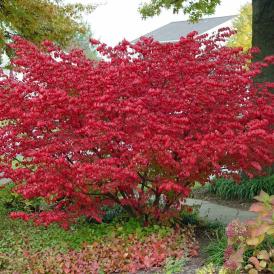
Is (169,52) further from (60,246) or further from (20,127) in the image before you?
(60,246)

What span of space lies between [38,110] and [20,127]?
1.85ft

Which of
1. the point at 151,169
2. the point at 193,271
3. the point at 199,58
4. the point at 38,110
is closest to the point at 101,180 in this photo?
the point at 151,169

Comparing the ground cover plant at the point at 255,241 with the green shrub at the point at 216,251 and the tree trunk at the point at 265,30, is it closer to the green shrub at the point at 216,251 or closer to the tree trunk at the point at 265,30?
the green shrub at the point at 216,251

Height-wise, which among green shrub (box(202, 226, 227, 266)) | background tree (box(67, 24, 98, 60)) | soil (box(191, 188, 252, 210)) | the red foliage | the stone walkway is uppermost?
background tree (box(67, 24, 98, 60))

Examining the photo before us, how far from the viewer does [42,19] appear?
1337cm

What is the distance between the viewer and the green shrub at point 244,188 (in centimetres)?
1006

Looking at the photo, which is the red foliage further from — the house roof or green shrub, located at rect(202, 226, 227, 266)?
the house roof

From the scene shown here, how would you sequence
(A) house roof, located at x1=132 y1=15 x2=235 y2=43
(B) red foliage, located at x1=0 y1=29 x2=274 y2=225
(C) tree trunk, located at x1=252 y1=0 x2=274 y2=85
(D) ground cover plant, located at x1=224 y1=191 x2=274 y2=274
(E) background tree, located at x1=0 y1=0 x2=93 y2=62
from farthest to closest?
(A) house roof, located at x1=132 y1=15 x2=235 y2=43
(E) background tree, located at x1=0 y1=0 x2=93 y2=62
(C) tree trunk, located at x1=252 y1=0 x2=274 y2=85
(B) red foliage, located at x1=0 y1=29 x2=274 y2=225
(D) ground cover plant, located at x1=224 y1=191 x2=274 y2=274

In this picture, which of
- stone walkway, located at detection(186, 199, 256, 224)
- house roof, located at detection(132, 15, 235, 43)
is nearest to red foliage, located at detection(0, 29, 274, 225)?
stone walkway, located at detection(186, 199, 256, 224)

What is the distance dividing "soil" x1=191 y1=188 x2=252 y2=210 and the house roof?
34.5 metres

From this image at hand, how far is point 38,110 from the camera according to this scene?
6.16 m

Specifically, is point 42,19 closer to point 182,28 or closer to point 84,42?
point 182,28

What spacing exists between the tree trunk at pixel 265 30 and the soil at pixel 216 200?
2501 millimetres

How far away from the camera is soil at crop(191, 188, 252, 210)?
9930mm
